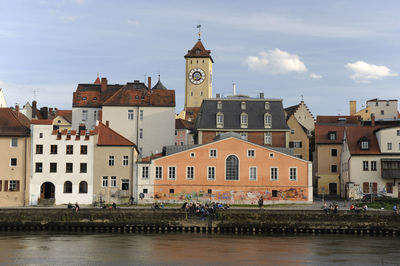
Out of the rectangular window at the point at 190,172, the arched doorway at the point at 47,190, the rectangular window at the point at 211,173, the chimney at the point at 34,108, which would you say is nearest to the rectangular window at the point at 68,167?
the arched doorway at the point at 47,190

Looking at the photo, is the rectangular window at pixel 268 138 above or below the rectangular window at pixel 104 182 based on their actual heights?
above

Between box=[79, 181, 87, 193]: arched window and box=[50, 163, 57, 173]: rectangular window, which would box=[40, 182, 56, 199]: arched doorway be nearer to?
box=[50, 163, 57, 173]: rectangular window

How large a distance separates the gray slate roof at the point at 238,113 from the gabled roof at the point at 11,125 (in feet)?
82.4

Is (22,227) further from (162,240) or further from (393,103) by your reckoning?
(393,103)

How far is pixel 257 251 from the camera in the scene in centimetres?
5256

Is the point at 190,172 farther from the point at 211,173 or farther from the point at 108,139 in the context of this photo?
the point at 108,139

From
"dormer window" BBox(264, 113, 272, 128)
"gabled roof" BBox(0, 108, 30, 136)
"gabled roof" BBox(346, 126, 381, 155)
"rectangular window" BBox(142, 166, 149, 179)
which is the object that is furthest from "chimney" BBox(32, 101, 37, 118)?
"gabled roof" BBox(346, 126, 381, 155)

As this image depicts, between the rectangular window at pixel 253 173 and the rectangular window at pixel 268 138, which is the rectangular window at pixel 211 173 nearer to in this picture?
the rectangular window at pixel 253 173

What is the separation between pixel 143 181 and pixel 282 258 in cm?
3192

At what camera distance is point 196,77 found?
505 feet

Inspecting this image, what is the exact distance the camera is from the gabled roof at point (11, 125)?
3079 inches

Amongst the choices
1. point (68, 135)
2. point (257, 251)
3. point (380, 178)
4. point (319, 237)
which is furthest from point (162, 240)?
point (380, 178)

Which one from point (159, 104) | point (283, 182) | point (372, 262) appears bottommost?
point (372, 262)

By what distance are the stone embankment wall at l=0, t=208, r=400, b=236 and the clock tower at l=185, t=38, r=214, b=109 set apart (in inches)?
3503
